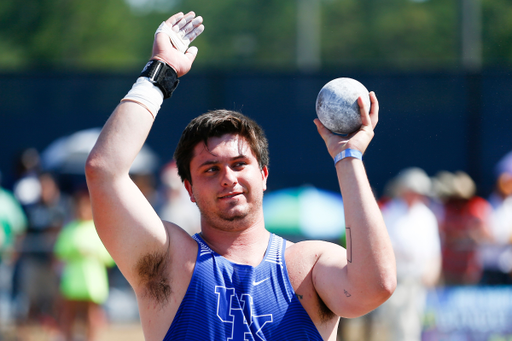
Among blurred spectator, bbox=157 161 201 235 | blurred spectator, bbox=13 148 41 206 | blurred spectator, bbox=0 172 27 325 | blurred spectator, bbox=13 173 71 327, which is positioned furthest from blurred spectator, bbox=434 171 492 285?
blurred spectator, bbox=13 148 41 206

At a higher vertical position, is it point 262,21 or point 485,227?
point 262,21

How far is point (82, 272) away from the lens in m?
7.03

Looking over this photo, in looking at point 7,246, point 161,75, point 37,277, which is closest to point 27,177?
point 7,246

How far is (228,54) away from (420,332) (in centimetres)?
2659

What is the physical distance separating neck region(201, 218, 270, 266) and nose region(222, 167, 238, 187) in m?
0.24

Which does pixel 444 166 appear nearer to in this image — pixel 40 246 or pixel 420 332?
pixel 420 332

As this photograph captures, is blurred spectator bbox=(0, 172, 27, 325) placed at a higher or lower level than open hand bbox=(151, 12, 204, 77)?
higher

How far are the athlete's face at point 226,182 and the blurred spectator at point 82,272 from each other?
477cm

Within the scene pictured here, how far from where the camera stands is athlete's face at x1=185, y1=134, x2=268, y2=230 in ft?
8.18

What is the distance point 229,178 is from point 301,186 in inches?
276

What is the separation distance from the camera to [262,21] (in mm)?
31938

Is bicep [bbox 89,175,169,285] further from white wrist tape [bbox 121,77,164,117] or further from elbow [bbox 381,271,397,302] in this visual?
elbow [bbox 381,271,397,302]

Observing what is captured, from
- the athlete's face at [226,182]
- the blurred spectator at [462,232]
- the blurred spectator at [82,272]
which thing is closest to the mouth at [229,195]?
the athlete's face at [226,182]

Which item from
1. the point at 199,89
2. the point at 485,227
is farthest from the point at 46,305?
the point at 485,227
